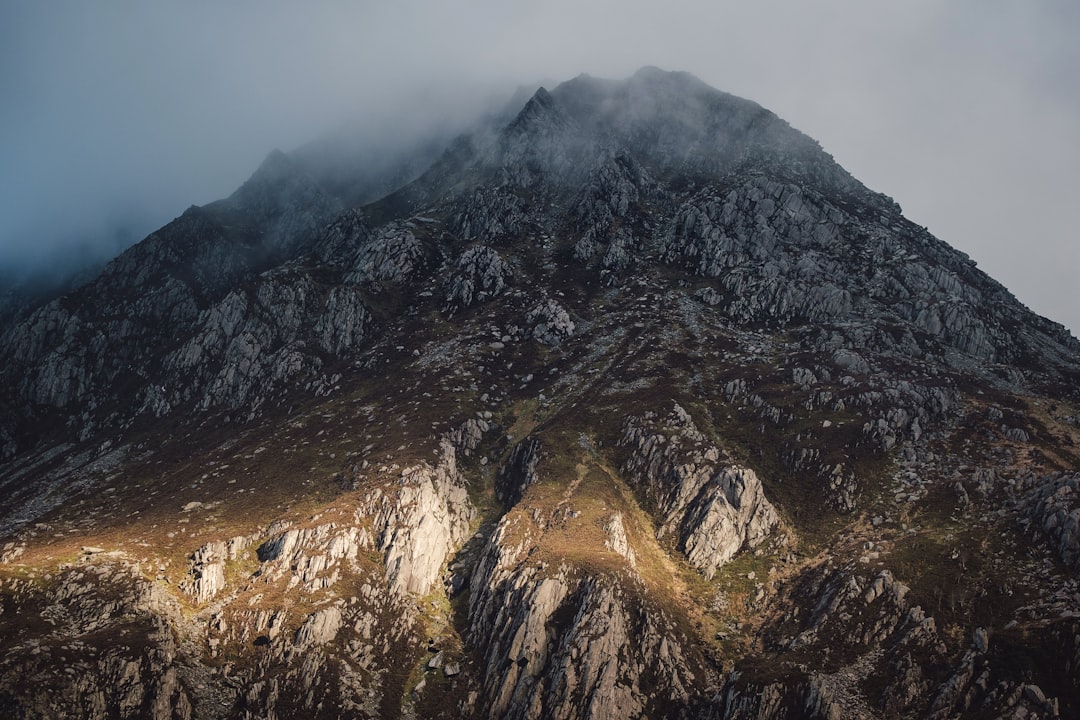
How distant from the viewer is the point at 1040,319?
139m

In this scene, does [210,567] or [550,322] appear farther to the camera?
[550,322]

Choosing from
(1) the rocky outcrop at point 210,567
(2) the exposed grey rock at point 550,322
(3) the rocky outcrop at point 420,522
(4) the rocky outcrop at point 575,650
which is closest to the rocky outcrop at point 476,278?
(2) the exposed grey rock at point 550,322

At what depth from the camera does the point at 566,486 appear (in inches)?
3354

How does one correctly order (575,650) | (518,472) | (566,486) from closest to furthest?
1. (575,650)
2. (566,486)
3. (518,472)

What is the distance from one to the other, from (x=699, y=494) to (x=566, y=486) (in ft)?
59.9

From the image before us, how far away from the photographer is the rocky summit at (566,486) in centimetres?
5681

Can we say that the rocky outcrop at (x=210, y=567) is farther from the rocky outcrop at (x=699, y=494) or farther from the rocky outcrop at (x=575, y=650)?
the rocky outcrop at (x=699, y=494)

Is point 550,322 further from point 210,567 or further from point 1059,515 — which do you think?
point 1059,515

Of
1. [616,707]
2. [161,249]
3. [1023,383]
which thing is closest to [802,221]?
[1023,383]

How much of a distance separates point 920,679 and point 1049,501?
90.6 ft

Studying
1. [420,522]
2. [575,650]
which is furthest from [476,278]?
[575,650]

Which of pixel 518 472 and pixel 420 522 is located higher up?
pixel 518 472

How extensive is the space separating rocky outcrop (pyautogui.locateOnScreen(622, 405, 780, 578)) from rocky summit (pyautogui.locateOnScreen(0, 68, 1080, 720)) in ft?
1.46

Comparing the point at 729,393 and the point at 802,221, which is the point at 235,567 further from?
the point at 802,221
